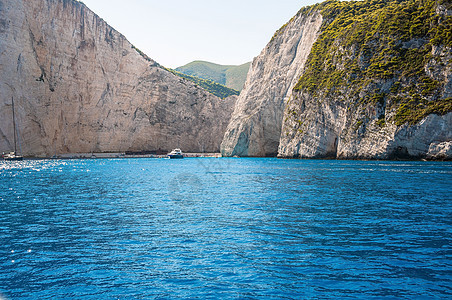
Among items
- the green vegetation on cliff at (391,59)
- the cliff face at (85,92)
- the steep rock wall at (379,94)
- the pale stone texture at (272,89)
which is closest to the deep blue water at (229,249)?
the steep rock wall at (379,94)

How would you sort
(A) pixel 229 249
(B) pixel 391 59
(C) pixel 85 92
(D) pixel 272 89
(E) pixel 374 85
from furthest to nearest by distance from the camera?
(C) pixel 85 92 → (D) pixel 272 89 → (E) pixel 374 85 → (B) pixel 391 59 → (A) pixel 229 249

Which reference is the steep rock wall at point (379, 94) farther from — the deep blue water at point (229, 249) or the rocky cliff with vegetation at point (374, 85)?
the deep blue water at point (229, 249)

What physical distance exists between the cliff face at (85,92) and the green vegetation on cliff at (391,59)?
6359 cm

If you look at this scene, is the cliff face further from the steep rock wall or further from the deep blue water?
the deep blue water

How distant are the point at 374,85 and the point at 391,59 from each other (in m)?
6.55

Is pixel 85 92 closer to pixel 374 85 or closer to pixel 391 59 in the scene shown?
pixel 374 85

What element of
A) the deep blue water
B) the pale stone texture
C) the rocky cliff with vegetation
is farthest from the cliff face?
the deep blue water

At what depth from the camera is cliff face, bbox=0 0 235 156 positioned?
301 ft

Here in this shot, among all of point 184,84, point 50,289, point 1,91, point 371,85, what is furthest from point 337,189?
point 184,84

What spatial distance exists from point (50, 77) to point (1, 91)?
17121 mm

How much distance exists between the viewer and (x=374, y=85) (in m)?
68.0

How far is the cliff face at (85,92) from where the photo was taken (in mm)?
91719

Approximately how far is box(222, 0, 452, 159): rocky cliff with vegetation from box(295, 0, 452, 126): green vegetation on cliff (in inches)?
7.1

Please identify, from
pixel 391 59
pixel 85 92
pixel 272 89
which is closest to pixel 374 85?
pixel 391 59
